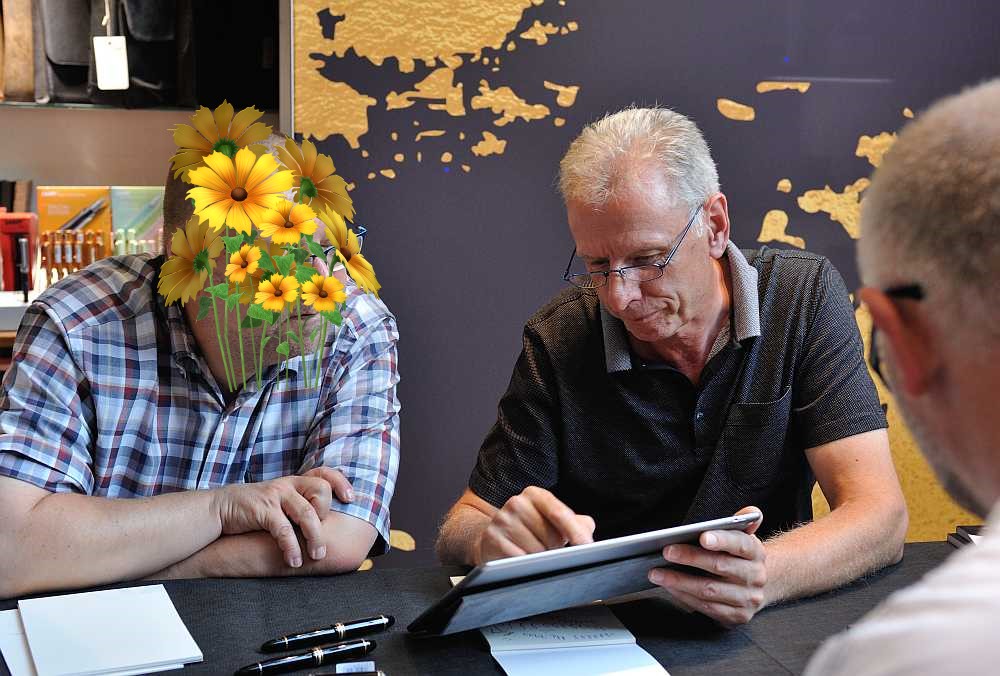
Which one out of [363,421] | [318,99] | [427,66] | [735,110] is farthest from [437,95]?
[363,421]

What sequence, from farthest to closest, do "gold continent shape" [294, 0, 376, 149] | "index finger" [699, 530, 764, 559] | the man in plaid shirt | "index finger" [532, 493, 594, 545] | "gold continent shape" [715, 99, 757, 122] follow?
"gold continent shape" [715, 99, 757, 122]
"gold continent shape" [294, 0, 376, 149]
the man in plaid shirt
"index finger" [532, 493, 594, 545]
"index finger" [699, 530, 764, 559]

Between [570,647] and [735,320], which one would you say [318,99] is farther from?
[570,647]

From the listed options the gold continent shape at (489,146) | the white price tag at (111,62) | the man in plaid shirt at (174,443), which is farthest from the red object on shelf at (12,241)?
the man in plaid shirt at (174,443)

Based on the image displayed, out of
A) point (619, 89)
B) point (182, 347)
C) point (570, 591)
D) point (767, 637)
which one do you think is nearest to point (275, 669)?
point (570, 591)

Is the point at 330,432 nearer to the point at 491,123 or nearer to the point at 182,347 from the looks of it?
the point at 182,347

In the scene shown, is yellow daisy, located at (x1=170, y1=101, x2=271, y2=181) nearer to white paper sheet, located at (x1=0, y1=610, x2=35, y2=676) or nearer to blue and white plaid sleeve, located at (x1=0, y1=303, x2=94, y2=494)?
blue and white plaid sleeve, located at (x1=0, y1=303, x2=94, y2=494)

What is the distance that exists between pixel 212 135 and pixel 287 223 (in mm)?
189

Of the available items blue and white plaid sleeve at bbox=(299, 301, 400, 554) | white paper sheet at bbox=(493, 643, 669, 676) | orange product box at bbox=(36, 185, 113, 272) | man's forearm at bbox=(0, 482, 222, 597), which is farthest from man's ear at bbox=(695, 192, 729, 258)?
Result: orange product box at bbox=(36, 185, 113, 272)

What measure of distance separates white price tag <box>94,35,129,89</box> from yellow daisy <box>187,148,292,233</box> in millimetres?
2330

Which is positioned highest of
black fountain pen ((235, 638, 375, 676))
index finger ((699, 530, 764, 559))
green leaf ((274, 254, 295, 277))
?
green leaf ((274, 254, 295, 277))

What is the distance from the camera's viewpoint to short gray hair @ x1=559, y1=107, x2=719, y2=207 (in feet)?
5.82

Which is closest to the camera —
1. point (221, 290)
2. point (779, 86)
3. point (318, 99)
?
point (221, 290)

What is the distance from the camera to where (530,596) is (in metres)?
1.27

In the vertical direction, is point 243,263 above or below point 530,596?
above
